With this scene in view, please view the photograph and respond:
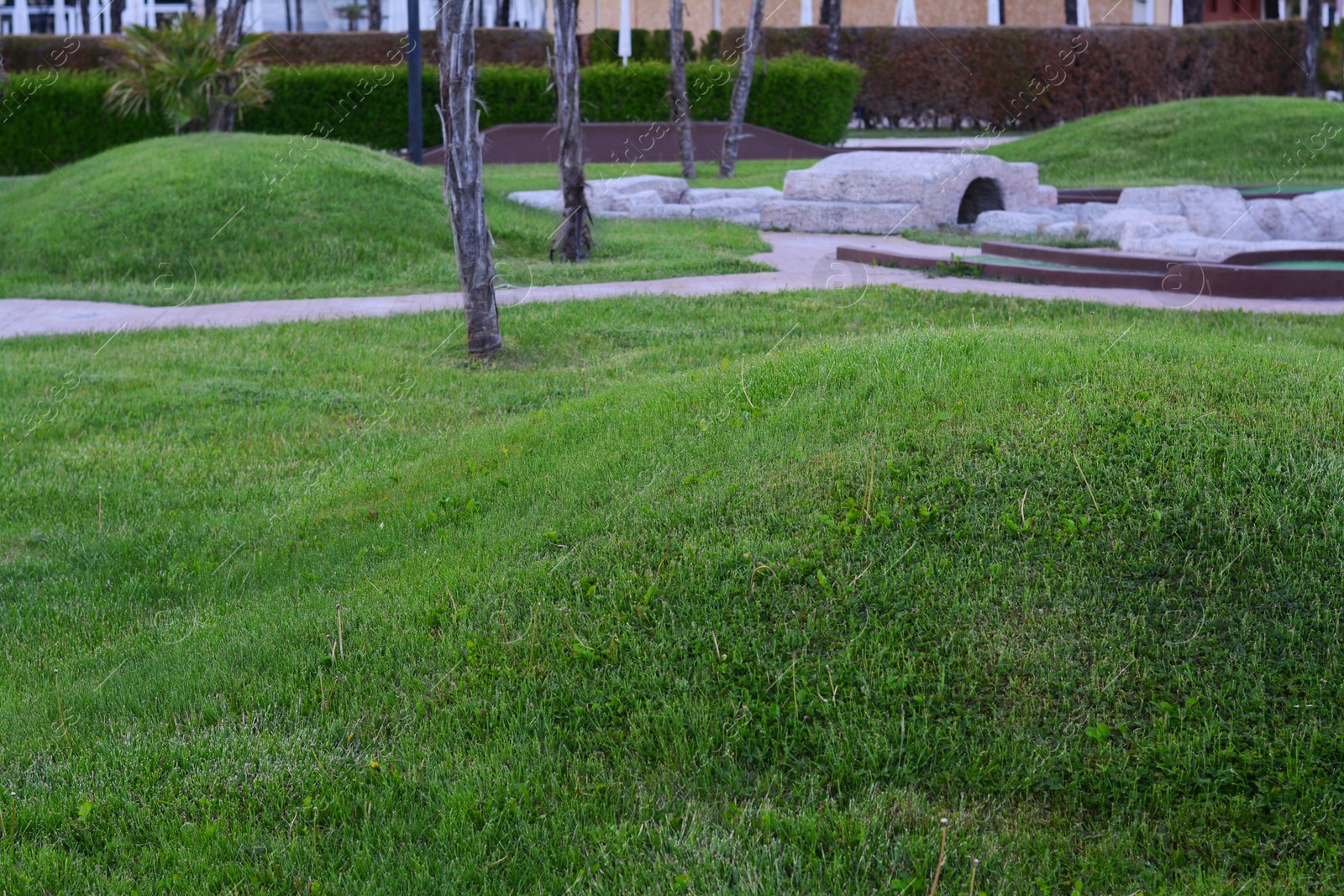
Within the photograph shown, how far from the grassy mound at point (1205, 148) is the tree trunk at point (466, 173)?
12391 mm

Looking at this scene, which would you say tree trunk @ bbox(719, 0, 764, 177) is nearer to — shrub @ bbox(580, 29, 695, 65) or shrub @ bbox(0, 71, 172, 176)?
shrub @ bbox(580, 29, 695, 65)

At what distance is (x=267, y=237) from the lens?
38.5ft

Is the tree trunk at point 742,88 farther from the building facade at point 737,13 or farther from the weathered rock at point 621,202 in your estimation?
the building facade at point 737,13

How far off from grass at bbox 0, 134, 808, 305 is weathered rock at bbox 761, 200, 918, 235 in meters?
0.88

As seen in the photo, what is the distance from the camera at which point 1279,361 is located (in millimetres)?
4828

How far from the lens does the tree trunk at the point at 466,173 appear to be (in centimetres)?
738

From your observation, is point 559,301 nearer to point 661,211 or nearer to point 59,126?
point 661,211

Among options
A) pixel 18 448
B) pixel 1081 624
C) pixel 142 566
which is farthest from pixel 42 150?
pixel 1081 624

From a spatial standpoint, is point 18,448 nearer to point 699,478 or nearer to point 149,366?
point 149,366

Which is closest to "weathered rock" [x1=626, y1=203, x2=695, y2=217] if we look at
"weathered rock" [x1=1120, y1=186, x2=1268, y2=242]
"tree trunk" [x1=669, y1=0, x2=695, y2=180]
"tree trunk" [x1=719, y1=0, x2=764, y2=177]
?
"tree trunk" [x1=669, y1=0, x2=695, y2=180]

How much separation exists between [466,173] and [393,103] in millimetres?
17901

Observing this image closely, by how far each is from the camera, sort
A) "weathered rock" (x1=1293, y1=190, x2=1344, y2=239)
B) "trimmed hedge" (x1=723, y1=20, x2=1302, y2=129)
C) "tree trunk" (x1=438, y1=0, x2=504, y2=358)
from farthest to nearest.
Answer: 1. "trimmed hedge" (x1=723, y1=20, x2=1302, y2=129)
2. "weathered rock" (x1=1293, y1=190, x2=1344, y2=239)
3. "tree trunk" (x1=438, y1=0, x2=504, y2=358)

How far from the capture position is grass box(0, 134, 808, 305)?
36.3ft

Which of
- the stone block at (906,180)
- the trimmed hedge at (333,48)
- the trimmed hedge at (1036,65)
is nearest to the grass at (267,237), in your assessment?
the stone block at (906,180)
